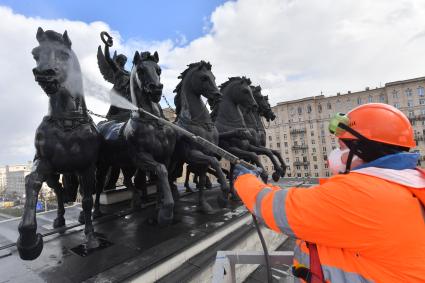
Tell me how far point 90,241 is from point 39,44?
2.58 metres

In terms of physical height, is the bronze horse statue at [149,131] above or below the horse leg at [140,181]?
above

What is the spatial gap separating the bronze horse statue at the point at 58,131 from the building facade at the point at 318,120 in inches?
1611

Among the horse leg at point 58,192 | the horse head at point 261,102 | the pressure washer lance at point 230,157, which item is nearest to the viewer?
the pressure washer lance at point 230,157

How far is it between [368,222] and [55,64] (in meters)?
3.28

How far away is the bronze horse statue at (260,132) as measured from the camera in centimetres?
748

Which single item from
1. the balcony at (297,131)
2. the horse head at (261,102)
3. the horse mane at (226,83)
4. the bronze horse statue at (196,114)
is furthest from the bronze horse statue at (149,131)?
the balcony at (297,131)

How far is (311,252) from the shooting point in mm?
1462

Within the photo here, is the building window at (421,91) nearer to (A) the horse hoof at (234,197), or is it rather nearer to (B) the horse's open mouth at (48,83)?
(A) the horse hoof at (234,197)

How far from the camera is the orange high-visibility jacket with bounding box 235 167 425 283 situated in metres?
1.11

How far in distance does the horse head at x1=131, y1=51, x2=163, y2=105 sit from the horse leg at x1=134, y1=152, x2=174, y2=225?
934 mm

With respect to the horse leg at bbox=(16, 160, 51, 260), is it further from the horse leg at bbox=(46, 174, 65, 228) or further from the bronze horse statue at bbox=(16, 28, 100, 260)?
the horse leg at bbox=(46, 174, 65, 228)

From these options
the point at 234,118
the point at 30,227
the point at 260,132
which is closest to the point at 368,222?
the point at 30,227

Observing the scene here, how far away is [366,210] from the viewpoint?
3.64 ft

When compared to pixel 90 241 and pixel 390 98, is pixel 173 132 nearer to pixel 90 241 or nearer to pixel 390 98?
pixel 90 241
